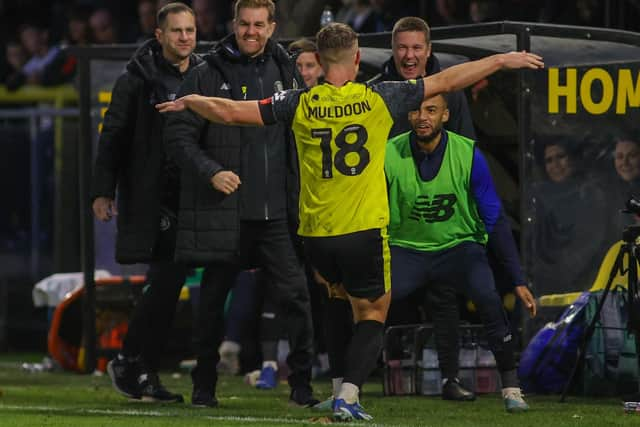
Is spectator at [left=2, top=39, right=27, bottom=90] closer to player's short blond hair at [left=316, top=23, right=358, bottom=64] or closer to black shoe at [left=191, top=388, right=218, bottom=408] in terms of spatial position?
black shoe at [left=191, top=388, right=218, bottom=408]

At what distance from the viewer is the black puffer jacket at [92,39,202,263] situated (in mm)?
10352

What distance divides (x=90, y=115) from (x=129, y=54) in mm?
540

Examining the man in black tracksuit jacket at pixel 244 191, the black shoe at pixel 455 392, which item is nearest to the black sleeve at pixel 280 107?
the man in black tracksuit jacket at pixel 244 191

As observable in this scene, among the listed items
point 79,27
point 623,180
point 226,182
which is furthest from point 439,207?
point 79,27

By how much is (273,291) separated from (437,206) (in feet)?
3.68

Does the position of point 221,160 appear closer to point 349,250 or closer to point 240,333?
point 349,250

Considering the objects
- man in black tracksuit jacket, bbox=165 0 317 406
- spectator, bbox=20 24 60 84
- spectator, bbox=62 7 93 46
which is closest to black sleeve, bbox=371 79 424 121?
man in black tracksuit jacket, bbox=165 0 317 406

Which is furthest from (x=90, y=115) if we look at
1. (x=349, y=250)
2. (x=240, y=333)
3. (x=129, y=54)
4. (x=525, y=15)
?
(x=349, y=250)

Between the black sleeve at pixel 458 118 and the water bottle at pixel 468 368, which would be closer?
the black sleeve at pixel 458 118

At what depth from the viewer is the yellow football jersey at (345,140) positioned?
8.81 m

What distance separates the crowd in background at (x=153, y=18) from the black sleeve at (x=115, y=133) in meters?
3.21

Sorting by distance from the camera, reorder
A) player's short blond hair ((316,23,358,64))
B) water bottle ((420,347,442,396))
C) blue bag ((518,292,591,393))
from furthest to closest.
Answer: water bottle ((420,347,442,396)) < blue bag ((518,292,591,393)) < player's short blond hair ((316,23,358,64))

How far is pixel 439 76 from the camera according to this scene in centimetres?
888

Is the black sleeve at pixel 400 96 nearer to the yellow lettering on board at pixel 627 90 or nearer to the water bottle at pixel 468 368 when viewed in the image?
the water bottle at pixel 468 368
